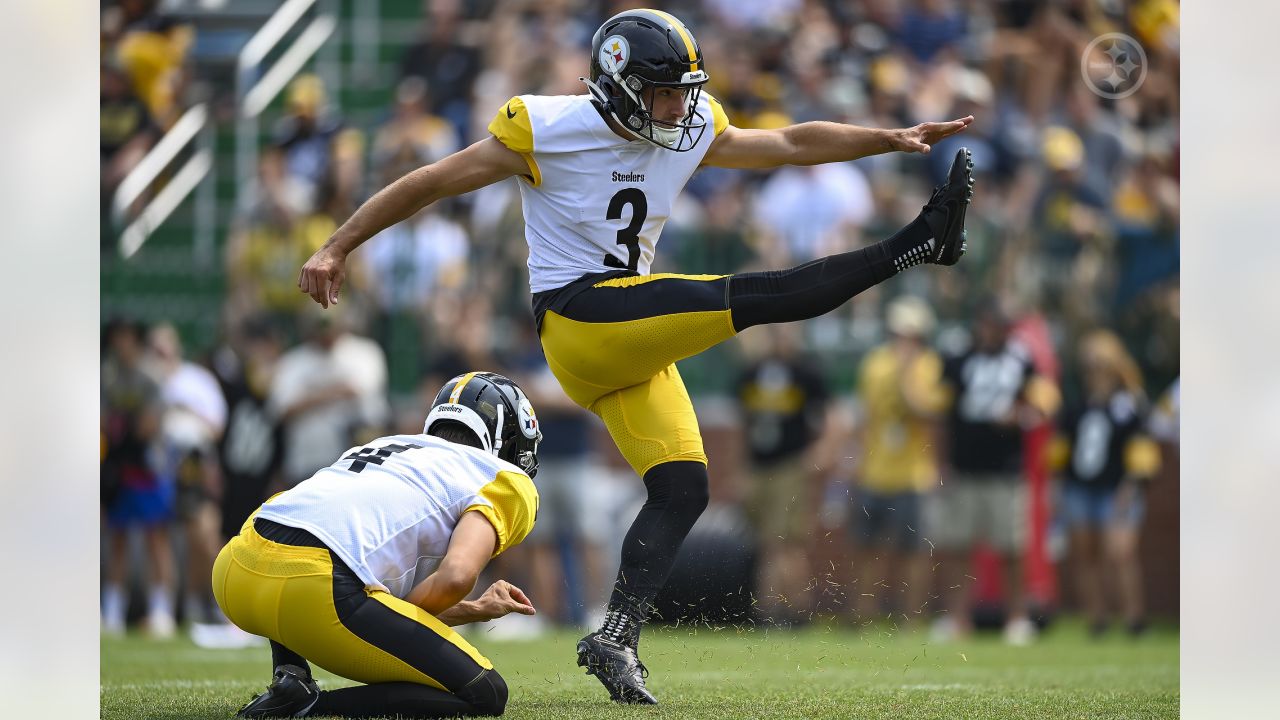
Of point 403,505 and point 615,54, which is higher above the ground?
point 615,54

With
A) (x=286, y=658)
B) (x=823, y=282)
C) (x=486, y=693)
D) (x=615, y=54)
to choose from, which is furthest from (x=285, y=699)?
(x=615, y=54)

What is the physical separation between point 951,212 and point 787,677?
2.63m

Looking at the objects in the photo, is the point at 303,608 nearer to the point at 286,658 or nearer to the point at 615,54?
the point at 286,658

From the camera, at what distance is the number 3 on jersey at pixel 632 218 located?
5410 mm

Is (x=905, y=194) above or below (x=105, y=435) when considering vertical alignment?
above

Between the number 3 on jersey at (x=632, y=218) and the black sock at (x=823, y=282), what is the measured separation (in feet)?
1.93

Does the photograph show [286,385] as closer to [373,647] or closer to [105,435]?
[105,435]

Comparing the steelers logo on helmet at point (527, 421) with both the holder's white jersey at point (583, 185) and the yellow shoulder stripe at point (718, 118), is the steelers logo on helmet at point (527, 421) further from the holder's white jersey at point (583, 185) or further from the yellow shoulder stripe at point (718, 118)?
the yellow shoulder stripe at point (718, 118)

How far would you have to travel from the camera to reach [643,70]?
17.2 feet

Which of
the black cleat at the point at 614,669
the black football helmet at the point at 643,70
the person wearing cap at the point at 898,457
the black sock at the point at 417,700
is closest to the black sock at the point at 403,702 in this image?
the black sock at the point at 417,700

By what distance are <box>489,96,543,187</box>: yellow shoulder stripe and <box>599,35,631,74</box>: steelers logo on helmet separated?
0.32 metres
